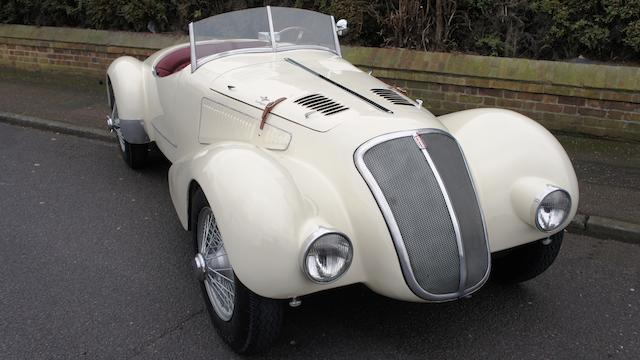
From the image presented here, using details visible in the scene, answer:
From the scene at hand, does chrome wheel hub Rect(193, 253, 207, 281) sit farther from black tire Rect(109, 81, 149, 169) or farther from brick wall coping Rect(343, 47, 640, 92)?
brick wall coping Rect(343, 47, 640, 92)

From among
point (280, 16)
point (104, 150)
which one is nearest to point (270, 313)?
point (280, 16)

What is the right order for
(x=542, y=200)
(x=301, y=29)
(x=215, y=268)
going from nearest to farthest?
(x=542, y=200), (x=215, y=268), (x=301, y=29)

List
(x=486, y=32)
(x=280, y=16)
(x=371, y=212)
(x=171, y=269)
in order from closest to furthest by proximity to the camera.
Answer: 1. (x=371, y=212)
2. (x=171, y=269)
3. (x=280, y=16)
4. (x=486, y=32)

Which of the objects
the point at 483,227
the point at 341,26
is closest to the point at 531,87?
the point at 341,26

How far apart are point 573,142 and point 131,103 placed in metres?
4.27

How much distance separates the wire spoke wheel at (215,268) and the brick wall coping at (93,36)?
5.36 meters

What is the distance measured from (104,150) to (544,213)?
4812 mm

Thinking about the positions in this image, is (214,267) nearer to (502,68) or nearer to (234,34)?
(234,34)

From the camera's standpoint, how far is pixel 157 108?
16.1 ft

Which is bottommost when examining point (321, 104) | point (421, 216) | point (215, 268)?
point (215, 268)

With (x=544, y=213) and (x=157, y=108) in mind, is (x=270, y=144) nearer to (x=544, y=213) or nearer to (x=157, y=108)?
(x=544, y=213)

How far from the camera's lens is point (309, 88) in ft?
11.7

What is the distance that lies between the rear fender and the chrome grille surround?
2895 mm

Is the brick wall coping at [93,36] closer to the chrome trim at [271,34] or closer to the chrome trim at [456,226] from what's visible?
the chrome trim at [271,34]
